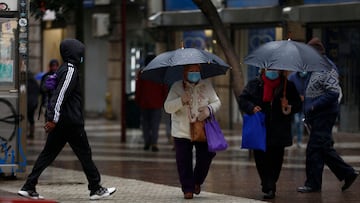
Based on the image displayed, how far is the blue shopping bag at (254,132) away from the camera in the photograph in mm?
11617

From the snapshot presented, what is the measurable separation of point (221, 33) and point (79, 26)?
1486 centimetres

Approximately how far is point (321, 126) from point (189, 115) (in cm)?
178

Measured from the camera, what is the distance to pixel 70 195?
1221 centimetres

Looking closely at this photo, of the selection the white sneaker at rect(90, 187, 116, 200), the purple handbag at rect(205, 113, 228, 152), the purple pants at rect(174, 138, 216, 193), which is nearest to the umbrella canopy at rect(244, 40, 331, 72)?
the purple handbag at rect(205, 113, 228, 152)

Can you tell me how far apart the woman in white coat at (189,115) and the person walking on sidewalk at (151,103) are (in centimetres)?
705

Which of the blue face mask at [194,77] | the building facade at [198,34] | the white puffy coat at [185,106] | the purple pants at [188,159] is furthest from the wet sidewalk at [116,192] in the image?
the building facade at [198,34]

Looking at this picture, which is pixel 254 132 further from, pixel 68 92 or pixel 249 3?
pixel 249 3

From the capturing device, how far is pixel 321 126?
12.3 m

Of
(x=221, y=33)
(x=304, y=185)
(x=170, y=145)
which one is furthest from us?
(x=170, y=145)

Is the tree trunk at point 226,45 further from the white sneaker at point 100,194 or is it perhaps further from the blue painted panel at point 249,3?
the blue painted panel at point 249,3

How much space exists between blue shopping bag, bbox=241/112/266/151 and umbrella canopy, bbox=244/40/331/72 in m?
0.62

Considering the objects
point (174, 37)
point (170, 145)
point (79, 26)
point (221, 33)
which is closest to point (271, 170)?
point (221, 33)

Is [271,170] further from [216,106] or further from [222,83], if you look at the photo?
[222,83]

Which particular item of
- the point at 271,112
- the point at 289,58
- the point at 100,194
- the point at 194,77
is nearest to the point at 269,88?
the point at 271,112
